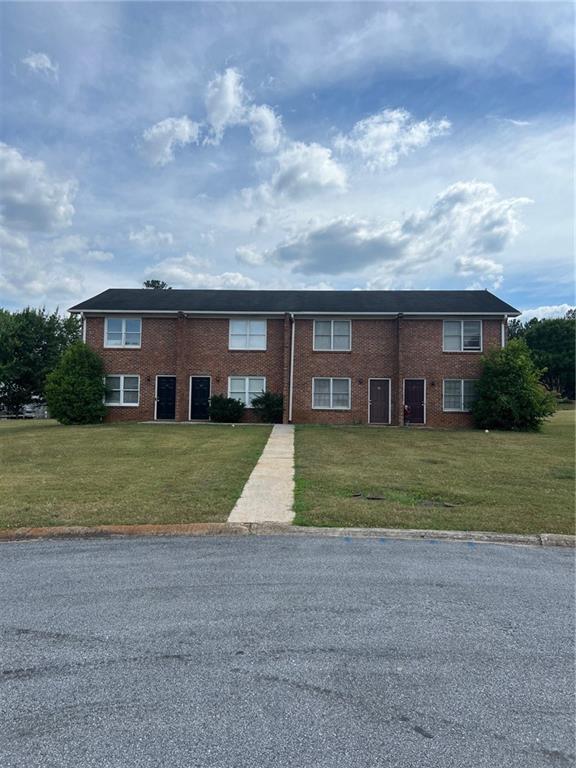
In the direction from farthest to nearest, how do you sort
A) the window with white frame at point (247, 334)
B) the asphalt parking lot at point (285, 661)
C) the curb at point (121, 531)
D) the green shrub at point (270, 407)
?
1. the window with white frame at point (247, 334)
2. the green shrub at point (270, 407)
3. the curb at point (121, 531)
4. the asphalt parking lot at point (285, 661)

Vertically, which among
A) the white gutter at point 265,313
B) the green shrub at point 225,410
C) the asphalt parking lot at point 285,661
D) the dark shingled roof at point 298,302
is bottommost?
the asphalt parking lot at point 285,661

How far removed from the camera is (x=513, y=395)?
811 inches

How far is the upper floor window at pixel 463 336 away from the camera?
22859 millimetres

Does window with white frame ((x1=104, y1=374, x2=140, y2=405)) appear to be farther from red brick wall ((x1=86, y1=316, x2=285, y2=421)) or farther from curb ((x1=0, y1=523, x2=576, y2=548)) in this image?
curb ((x1=0, y1=523, x2=576, y2=548))

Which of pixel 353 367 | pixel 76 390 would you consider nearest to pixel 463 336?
pixel 353 367

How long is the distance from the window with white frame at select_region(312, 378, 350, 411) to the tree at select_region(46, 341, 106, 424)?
395 inches

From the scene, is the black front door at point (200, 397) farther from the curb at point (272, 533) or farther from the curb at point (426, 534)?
the curb at point (426, 534)

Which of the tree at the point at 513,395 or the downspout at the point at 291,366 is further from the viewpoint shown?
the downspout at the point at 291,366

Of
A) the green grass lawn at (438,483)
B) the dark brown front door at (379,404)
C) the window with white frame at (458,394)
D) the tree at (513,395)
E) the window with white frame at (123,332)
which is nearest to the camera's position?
the green grass lawn at (438,483)

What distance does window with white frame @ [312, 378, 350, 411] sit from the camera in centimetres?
2306

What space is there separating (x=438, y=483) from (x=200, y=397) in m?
15.9

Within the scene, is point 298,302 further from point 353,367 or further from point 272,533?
point 272,533

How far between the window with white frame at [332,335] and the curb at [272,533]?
57.9ft

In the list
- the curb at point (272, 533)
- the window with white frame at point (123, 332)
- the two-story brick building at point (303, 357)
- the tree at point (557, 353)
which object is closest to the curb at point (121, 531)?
the curb at point (272, 533)
